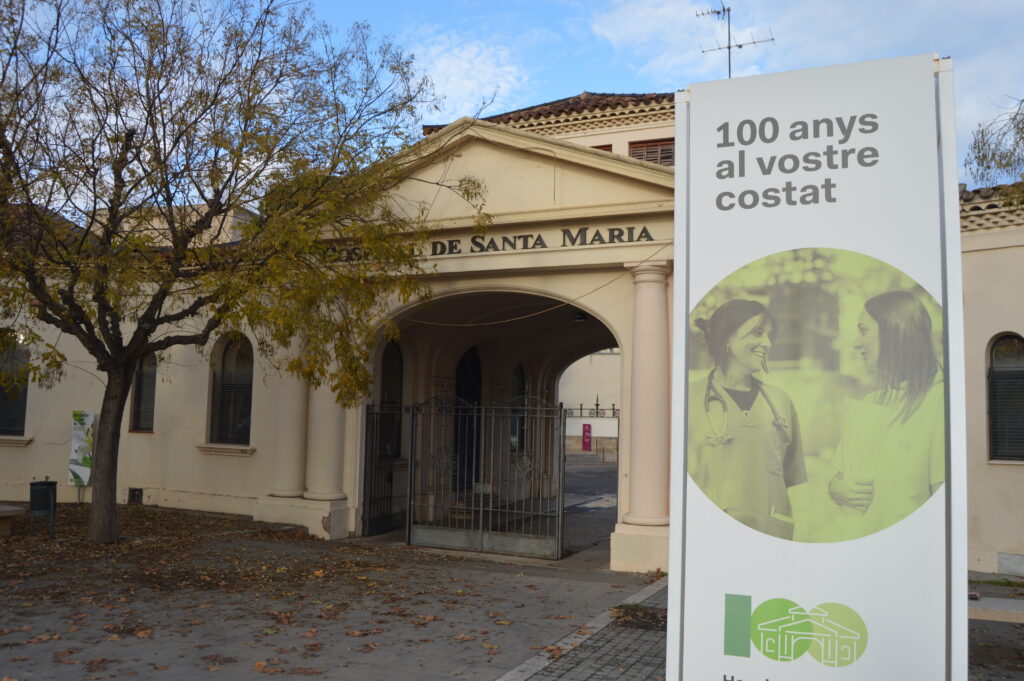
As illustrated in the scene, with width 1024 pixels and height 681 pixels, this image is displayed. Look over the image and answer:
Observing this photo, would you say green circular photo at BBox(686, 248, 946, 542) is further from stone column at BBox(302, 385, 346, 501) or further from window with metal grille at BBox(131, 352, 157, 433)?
window with metal grille at BBox(131, 352, 157, 433)

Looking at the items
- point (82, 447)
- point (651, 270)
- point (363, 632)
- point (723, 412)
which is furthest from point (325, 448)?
point (723, 412)

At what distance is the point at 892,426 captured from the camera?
3.16m

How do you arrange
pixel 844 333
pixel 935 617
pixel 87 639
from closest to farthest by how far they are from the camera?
pixel 935 617
pixel 844 333
pixel 87 639

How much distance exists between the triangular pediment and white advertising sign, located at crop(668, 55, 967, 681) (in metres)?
8.53

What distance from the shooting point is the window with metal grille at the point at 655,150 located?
19484 mm

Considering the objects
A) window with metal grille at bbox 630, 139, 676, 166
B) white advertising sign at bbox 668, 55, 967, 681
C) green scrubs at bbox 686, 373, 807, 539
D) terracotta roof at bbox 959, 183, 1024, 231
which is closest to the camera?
white advertising sign at bbox 668, 55, 967, 681

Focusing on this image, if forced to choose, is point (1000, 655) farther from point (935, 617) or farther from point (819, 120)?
point (819, 120)

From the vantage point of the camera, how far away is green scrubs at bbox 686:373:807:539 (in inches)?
129

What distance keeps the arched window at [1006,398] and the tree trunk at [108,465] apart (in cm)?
1233

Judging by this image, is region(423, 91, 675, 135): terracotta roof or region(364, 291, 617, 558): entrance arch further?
region(423, 91, 675, 135): terracotta roof

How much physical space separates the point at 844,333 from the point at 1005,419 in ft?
33.7

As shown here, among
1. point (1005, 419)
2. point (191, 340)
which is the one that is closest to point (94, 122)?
point (191, 340)

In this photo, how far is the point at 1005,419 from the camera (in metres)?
11.8

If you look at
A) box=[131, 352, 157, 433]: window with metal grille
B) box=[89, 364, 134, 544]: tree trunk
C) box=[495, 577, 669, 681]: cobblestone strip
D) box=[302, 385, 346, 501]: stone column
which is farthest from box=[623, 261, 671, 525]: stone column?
box=[131, 352, 157, 433]: window with metal grille
